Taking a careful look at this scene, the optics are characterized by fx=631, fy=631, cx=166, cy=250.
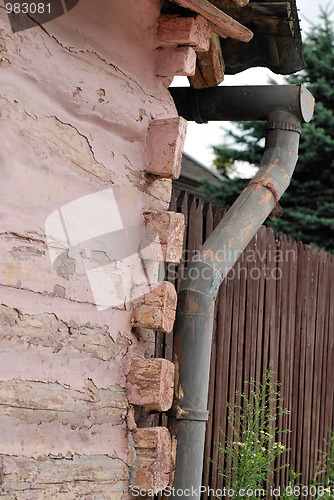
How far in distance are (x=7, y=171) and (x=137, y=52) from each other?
1078 millimetres

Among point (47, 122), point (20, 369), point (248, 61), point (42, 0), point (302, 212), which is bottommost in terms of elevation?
point (20, 369)

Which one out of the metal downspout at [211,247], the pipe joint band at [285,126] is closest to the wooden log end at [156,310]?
the metal downspout at [211,247]

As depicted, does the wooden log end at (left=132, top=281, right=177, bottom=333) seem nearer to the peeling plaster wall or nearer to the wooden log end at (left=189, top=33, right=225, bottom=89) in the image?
the peeling plaster wall

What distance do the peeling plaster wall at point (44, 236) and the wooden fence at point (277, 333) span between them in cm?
89

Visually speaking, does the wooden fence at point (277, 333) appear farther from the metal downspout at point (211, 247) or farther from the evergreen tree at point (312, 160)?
the evergreen tree at point (312, 160)

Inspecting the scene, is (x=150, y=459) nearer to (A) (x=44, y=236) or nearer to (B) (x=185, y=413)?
(B) (x=185, y=413)

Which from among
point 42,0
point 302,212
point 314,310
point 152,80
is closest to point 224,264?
point 152,80

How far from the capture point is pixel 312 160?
12.4 meters

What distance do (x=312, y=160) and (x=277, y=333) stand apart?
7.86 metres

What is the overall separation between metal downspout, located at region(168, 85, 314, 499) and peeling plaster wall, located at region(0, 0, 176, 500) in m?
0.25

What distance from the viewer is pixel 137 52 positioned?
306 cm

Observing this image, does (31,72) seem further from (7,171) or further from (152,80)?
(152,80)

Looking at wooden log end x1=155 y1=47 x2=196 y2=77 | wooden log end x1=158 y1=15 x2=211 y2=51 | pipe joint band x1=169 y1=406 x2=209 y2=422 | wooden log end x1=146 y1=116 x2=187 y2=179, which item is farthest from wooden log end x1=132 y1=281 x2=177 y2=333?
wooden log end x1=158 y1=15 x2=211 y2=51

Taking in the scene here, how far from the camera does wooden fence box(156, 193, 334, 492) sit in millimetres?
4207
